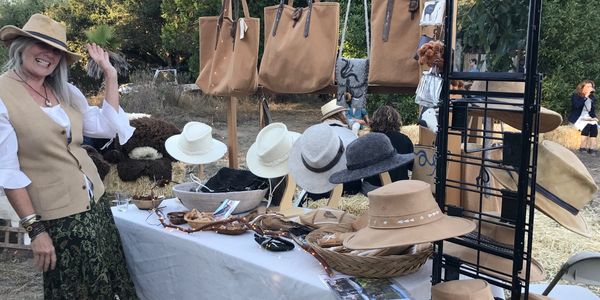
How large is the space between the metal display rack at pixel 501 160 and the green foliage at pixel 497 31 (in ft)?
0.27

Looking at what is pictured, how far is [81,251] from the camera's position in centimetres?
219

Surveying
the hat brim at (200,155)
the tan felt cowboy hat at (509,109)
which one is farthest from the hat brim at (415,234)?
the hat brim at (200,155)

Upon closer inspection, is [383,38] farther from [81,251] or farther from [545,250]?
[545,250]

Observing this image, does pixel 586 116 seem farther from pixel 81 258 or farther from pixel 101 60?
pixel 81 258

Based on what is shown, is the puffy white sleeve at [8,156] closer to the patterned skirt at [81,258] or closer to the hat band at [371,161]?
the patterned skirt at [81,258]

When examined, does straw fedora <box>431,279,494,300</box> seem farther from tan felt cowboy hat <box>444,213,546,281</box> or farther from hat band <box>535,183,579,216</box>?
hat band <box>535,183,579,216</box>

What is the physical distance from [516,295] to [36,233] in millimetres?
1814

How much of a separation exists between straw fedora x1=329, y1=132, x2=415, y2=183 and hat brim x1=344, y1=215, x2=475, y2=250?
0.50 m

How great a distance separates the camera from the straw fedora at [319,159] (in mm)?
2395

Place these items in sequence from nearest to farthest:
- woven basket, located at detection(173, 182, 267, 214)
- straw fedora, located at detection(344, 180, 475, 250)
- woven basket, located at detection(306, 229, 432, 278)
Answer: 1. straw fedora, located at detection(344, 180, 475, 250)
2. woven basket, located at detection(306, 229, 432, 278)
3. woven basket, located at detection(173, 182, 267, 214)

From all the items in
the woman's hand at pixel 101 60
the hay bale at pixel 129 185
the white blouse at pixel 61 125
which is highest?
the woman's hand at pixel 101 60

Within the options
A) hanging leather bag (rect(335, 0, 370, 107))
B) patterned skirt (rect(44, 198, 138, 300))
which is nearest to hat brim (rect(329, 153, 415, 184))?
hanging leather bag (rect(335, 0, 370, 107))

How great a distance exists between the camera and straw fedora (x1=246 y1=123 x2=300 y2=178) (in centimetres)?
272

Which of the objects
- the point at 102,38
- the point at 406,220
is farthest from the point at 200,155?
the point at 102,38
